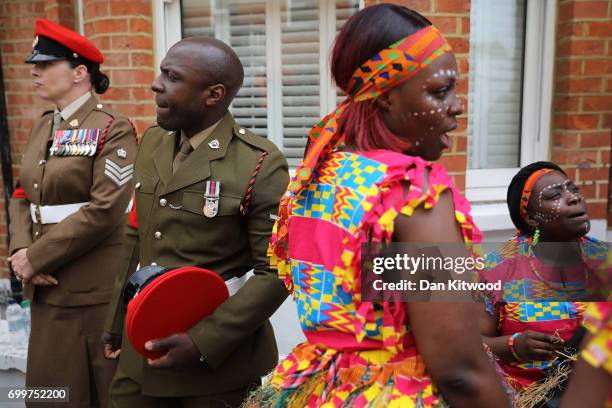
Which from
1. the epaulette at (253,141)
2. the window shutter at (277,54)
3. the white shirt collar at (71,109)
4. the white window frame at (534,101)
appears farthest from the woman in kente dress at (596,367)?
the window shutter at (277,54)

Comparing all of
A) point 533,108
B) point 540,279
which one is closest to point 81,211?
point 540,279

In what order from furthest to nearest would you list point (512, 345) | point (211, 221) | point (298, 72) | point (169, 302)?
point (298, 72) < point (512, 345) < point (211, 221) < point (169, 302)

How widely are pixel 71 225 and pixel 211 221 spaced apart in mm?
1192

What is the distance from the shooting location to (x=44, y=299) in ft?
10.3

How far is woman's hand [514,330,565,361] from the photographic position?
2.23m

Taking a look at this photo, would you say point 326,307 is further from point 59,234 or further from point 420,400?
point 59,234

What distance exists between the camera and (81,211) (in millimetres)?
3020

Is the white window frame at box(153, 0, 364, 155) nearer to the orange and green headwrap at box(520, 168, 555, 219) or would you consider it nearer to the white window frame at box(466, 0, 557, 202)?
the white window frame at box(466, 0, 557, 202)

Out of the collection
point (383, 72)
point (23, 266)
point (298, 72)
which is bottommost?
point (23, 266)

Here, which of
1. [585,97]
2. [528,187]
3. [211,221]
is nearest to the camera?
[211,221]

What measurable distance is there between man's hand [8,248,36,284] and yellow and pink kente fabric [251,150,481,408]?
2002 mm

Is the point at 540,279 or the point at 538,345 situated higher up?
the point at 540,279

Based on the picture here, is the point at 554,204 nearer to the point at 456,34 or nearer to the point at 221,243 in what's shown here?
the point at 221,243

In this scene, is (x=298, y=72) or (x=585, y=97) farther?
(x=298, y=72)
